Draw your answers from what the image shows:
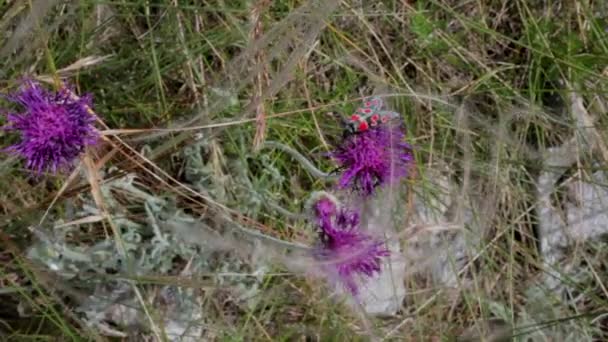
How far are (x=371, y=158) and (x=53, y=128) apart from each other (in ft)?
2.08

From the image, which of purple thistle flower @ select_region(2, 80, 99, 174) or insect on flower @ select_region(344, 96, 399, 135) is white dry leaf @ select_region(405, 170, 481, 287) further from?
purple thistle flower @ select_region(2, 80, 99, 174)

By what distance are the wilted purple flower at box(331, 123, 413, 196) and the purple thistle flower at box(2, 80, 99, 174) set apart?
1.69 ft

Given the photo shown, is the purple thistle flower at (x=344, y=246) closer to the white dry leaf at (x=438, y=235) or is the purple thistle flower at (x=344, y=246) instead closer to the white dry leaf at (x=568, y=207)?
the white dry leaf at (x=438, y=235)

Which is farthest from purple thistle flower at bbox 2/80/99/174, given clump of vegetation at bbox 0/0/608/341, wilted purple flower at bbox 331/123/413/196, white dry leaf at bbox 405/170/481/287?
white dry leaf at bbox 405/170/481/287

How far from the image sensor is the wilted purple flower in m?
1.53

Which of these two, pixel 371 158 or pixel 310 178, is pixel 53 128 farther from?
pixel 310 178

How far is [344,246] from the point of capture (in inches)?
60.6

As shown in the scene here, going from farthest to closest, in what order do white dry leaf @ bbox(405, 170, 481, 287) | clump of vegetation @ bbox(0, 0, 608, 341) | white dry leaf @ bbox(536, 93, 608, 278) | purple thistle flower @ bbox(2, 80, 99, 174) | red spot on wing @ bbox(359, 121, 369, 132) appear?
white dry leaf @ bbox(536, 93, 608, 278)
white dry leaf @ bbox(405, 170, 481, 287)
clump of vegetation @ bbox(0, 0, 608, 341)
red spot on wing @ bbox(359, 121, 369, 132)
purple thistle flower @ bbox(2, 80, 99, 174)

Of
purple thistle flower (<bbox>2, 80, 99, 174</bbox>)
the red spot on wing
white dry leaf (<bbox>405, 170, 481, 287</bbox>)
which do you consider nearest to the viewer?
purple thistle flower (<bbox>2, 80, 99, 174</bbox>)

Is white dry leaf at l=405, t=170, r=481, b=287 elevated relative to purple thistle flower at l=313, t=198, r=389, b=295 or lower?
lower

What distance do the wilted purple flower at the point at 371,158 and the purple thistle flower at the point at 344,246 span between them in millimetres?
89

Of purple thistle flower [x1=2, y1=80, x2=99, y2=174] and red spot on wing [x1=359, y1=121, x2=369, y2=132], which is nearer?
purple thistle flower [x1=2, y1=80, x2=99, y2=174]

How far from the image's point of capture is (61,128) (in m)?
1.34

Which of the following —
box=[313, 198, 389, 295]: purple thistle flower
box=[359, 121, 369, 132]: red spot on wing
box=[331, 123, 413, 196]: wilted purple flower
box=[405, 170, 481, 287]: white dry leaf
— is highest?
box=[359, 121, 369, 132]: red spot on wing
